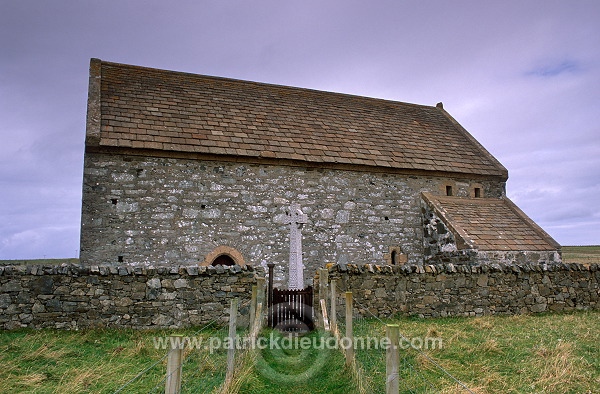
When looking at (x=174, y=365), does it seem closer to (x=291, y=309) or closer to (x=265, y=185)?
(x=291, y=309)

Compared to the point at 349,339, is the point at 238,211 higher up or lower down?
higher up

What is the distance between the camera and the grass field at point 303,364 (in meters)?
5.42

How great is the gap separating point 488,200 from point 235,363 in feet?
42.4

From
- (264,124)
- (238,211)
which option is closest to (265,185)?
(238,211)

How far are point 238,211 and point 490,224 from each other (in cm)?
837

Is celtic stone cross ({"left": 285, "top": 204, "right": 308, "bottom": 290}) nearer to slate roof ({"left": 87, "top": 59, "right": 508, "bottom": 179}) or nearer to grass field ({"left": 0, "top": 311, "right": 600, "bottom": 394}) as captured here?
slate roof ({"left": 87, "top": 59, "right": 508, "bottom": 179})

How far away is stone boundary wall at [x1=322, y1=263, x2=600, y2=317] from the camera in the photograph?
1012cm

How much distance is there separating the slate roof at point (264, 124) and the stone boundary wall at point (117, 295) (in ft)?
14.4

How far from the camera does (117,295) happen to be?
870 cm

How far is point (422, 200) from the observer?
1501 centimetres

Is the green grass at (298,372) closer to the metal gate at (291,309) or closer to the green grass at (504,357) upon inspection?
the green grass at (504,357)

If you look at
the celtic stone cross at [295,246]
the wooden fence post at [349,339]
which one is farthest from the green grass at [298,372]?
the celtic stone cross at [295,246]

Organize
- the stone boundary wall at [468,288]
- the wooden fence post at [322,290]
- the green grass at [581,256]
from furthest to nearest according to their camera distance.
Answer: the green grass at [581,256] → the stone boundary wall at [468,288] → the wooden fence post at [322,290]

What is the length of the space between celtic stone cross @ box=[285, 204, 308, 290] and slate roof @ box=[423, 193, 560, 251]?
471 centimetres
